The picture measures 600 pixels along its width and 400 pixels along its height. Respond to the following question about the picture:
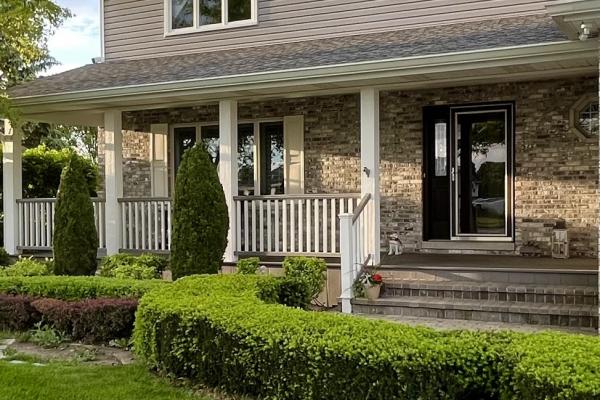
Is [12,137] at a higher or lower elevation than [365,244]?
higher

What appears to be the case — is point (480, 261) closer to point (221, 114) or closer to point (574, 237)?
point (574, 237)

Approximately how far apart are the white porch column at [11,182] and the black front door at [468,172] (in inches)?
276

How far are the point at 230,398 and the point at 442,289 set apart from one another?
3.78 m

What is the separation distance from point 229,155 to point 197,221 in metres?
1.73

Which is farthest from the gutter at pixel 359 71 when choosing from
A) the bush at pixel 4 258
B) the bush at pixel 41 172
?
the bush at pixel 41 172

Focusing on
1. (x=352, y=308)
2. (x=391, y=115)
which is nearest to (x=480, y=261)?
(x=352, y=308)

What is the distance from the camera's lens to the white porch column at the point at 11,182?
11680 mm

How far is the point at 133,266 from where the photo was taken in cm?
975

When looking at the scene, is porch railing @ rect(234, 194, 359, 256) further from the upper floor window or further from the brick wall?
the upper floor window

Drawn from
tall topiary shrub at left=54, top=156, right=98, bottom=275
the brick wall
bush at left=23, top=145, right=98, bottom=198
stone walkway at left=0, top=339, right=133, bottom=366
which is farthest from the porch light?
bush at left=23, top=145, right=98, bottom=198

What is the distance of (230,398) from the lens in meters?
4.98

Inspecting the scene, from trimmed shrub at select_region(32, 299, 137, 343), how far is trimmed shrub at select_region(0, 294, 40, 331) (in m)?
0.56

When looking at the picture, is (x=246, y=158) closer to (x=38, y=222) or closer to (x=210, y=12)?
(x=210, y=12)

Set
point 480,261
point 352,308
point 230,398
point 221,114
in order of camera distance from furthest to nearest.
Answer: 1. point 221,114
2. point 480,261
3. point 352,308
4. point 230,398
